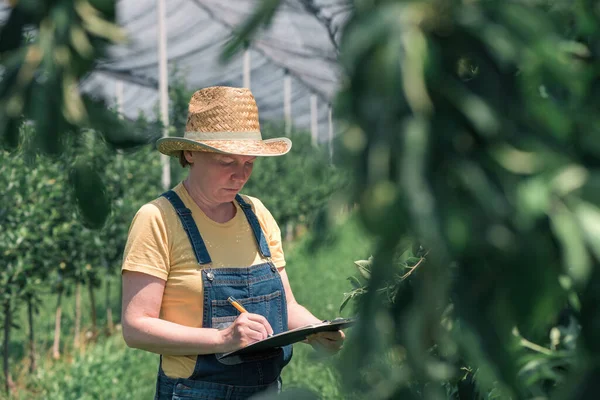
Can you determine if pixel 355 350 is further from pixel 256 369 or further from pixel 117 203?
pixel 117 203

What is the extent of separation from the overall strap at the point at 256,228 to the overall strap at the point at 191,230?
0.20 m

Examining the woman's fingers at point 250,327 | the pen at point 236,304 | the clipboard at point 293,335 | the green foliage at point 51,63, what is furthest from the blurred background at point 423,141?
the pen at point 236,304

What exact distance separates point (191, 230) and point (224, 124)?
11.7 inches

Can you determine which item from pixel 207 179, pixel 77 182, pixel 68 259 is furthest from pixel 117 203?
pixel 77 182

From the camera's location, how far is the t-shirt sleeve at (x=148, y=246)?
218 cm

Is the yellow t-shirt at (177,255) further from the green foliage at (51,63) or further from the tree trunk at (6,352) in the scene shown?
the tree trunk at (6,352)

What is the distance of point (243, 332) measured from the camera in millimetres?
2104

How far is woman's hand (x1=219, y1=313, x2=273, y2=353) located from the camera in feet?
6.91

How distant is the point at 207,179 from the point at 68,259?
16.9 feet

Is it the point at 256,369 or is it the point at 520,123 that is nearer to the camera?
the point at 520,123

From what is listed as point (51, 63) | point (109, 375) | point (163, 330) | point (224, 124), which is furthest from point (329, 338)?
point (109, 375)

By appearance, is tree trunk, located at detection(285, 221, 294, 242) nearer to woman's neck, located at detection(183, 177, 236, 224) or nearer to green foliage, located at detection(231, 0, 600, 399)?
woman's neck, located at detection(183, 177, 236, 224)

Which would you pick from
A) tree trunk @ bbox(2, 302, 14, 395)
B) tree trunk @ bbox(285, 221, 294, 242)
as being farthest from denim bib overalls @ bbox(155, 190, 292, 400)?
tree trunk @ bbox(285, 221, 294, 242)

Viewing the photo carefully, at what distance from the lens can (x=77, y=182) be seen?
0.67m
